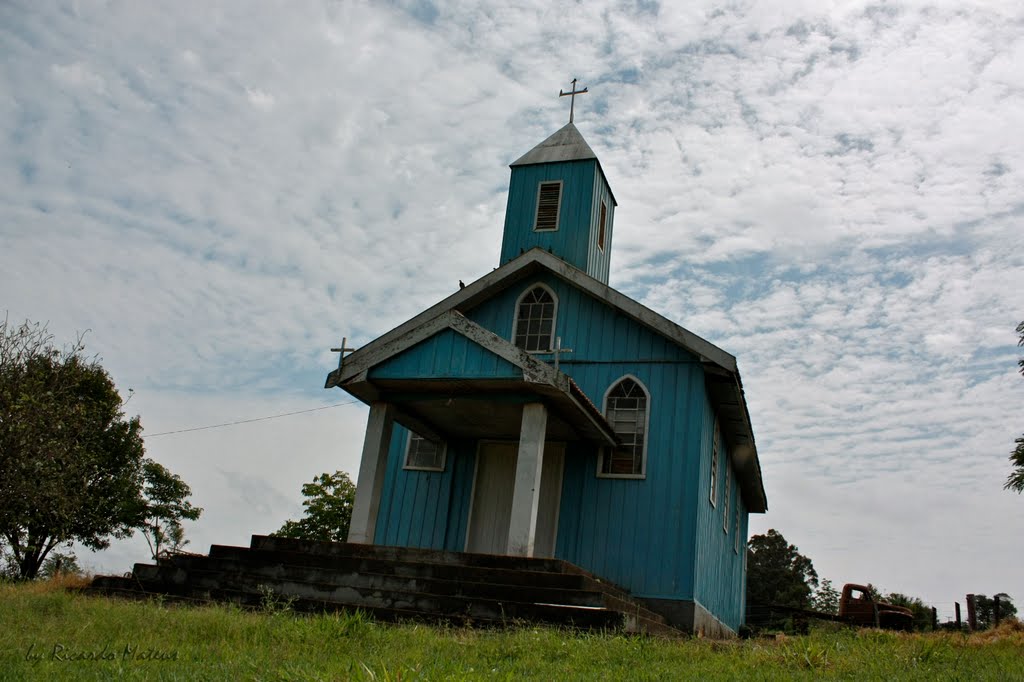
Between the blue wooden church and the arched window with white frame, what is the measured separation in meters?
0.02

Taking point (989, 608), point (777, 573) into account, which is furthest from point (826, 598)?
point (989, 608)

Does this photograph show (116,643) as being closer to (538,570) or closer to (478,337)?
(538,570)

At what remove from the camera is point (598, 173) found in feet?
61.2

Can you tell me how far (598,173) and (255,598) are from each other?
11.2 m

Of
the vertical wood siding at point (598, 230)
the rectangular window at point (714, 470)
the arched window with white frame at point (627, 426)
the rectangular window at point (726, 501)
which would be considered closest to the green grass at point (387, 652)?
the arched window with white frame at point (627, 426)

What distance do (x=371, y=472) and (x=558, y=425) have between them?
3.08 meters

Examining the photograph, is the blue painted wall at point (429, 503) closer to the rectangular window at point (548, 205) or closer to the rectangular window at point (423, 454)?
the rectangular window at point (423, 454)

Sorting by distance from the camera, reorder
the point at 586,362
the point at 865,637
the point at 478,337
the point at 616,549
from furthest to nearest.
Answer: the point at 586,362, the point at 616,549, the point at 478,337, the point at 865,637

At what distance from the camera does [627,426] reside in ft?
50.9

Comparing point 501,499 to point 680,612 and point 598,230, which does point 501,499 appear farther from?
point 598,230

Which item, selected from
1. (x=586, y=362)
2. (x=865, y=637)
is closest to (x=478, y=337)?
(x=586, y=362)

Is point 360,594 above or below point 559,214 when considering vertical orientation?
below

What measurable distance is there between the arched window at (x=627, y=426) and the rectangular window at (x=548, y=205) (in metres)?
4.18

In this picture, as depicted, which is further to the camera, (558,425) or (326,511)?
(326,511)
